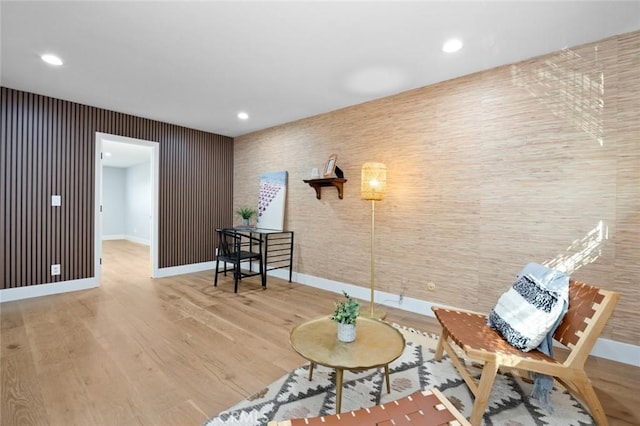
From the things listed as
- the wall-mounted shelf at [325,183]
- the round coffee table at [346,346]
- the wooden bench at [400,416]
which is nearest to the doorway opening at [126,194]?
the wall-mounted shelf at [325,183]

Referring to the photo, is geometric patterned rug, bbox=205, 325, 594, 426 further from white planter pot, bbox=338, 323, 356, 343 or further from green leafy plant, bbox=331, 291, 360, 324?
green leafy plant, bbox=331, 291, 360, 324

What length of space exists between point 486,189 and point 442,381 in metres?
1.82

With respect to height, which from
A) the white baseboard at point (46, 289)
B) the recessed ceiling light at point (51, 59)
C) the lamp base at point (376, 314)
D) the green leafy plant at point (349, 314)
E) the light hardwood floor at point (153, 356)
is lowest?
the light hardwood floor at point (153, 356)

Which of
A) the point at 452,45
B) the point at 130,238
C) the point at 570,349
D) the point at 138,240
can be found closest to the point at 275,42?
the point at 452,45

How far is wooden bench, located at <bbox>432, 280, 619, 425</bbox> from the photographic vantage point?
1521mm

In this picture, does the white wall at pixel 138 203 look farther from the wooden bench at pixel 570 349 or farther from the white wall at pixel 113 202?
the wooden bench at pixel 570 349

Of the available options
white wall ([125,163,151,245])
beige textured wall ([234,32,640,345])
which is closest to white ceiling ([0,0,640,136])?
beige textured wall ([234,32,640,345])

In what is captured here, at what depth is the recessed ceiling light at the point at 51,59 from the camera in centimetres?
265

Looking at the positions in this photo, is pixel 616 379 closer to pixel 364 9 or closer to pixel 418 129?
pixel 418 129

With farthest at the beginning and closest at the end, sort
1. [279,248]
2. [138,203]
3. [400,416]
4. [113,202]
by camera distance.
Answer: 1. [113,202]
2. [138,203]
3. [279,248]
4. [400,416]

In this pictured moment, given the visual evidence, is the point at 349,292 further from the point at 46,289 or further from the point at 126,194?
the point at 126,194

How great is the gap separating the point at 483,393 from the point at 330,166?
9.70 feet

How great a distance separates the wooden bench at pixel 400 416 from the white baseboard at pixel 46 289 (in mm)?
4252

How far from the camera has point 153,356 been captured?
2.25 meters
